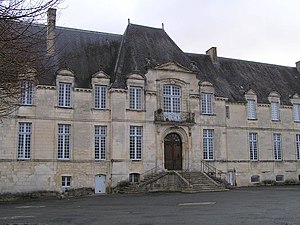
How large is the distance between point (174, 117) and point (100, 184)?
6.64 metres

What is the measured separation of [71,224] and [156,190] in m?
12.7

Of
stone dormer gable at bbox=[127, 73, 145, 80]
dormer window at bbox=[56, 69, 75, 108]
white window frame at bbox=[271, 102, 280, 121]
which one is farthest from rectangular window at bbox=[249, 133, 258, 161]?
dormer window at bbox=[56, 69, 75, 108]

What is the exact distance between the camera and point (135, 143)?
82.1 feet

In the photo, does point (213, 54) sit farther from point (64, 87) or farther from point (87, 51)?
point (64, 87)

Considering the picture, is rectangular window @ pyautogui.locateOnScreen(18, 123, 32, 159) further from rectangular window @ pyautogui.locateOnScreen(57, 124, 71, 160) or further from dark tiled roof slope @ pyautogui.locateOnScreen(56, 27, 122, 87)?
dark tiled roof slope @ pyautogui.locateOnScreen(56, 27, 122, 87)

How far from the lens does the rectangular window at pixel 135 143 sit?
24891mm

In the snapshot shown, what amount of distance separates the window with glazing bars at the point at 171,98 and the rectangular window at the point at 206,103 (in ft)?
6.48

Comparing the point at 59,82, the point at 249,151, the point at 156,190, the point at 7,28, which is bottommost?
the point at 156,190

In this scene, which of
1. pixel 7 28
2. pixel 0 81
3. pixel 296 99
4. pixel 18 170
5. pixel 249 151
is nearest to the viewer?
pixel 7 28

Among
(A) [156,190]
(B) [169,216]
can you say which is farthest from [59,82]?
(B) [169,216]

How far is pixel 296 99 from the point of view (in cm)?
3191

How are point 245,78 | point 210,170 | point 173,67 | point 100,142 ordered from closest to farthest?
point 100,142 < point 173,67 < point 210,170 < point 245,78

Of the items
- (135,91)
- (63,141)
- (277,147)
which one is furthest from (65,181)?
(277,147)

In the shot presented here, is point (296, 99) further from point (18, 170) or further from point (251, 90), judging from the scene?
point (18, 170)
